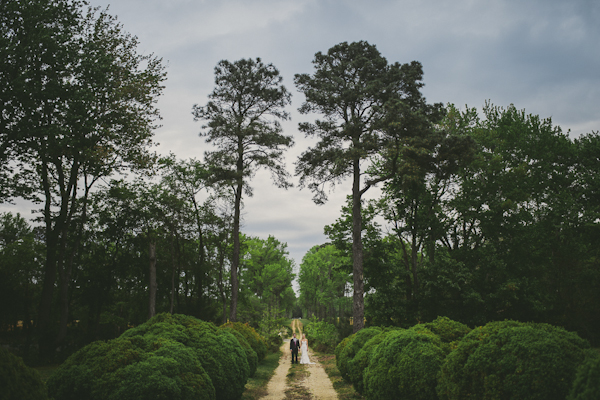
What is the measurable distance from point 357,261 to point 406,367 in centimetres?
1060

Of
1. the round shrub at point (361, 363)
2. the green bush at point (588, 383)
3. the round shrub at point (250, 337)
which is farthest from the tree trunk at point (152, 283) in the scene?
the green bush at point (588, 383)

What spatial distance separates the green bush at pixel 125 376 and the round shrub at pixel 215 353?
1.18m

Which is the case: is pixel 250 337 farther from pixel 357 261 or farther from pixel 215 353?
pixel 215 353

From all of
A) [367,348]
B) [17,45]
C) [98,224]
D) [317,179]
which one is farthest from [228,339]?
[98,224]

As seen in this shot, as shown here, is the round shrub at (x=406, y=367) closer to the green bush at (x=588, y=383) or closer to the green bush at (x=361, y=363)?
the green bush at (x=361, y=363)

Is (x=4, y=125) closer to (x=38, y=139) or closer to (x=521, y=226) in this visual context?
(x=38, y=139)

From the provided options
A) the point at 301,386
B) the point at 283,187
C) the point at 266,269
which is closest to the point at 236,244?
the point at 283,187

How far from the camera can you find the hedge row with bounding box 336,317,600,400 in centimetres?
419

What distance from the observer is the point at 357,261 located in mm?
17344

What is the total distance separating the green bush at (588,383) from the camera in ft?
10.2

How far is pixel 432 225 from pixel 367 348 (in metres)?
14.4

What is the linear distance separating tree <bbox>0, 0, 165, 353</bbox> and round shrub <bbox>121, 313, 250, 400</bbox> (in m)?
8.36

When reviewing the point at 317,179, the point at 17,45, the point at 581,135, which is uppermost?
the point at 581,135

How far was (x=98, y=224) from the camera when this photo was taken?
2455 cm
